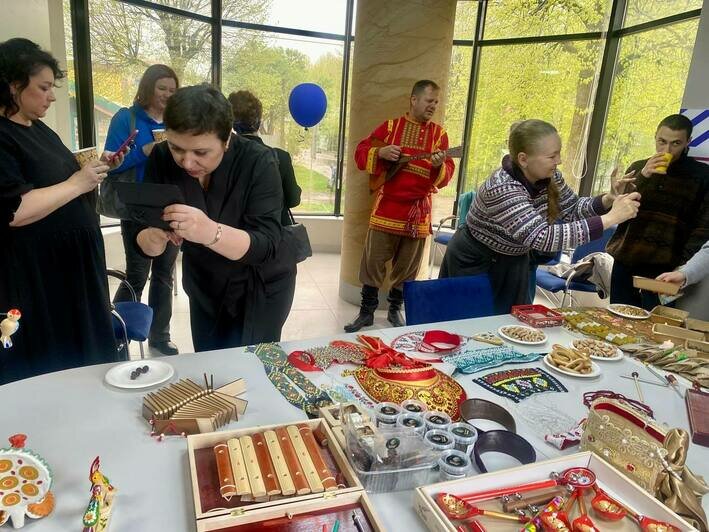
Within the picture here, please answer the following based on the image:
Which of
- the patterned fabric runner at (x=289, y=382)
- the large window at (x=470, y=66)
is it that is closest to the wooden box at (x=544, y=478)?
the patterned fabric runner at (x=289, y=382)

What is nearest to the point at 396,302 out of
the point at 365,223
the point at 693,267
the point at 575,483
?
the point at 365,223

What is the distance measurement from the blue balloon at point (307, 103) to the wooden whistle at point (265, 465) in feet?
13.0

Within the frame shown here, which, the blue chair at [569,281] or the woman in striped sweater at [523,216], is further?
the blue chair at [569,281]

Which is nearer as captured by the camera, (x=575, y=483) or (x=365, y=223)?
(x=575, y=483)

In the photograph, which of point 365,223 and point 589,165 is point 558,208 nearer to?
point 365,223

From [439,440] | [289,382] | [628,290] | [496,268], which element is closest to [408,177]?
[496,268]

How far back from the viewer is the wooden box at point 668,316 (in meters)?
2.03

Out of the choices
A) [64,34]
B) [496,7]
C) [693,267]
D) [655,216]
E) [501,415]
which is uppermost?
[496,7]

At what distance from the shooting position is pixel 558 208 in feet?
7.84

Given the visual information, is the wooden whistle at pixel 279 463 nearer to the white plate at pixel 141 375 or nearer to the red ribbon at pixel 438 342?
the white plate at pixel 141 375

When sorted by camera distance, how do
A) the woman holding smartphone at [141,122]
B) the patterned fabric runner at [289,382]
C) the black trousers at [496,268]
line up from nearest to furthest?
the patterned fabric runner at [289,382] → the black trousers at [496,268] → the woman holding smartphone at [141,122]

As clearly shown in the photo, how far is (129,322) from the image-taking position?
2371mm

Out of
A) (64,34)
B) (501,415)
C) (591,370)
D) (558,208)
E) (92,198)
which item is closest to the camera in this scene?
(501,415)

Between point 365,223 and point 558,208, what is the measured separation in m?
1.93
